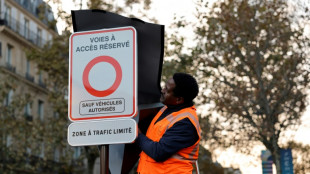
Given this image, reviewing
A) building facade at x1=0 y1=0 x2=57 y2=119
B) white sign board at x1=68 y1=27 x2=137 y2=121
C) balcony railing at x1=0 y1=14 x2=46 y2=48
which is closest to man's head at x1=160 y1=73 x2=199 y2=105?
white sign board at x1=68 y1=27 x2=137 y2=121

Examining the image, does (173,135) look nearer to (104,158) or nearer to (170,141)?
(170,141)

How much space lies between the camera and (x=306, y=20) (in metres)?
20.0

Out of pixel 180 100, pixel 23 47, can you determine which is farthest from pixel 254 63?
pixel 23 47

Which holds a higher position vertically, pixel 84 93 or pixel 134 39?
pixel 134 39

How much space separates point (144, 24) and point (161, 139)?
0.91 meters

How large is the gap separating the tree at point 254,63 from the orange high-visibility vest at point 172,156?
16.1m

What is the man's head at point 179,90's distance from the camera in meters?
4.80

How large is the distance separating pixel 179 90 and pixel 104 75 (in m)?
0.58

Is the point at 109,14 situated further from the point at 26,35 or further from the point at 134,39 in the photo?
the point at 26,35

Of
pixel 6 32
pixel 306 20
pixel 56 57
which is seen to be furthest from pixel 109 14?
pixel 6 32

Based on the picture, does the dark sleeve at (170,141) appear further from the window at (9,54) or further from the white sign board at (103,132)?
the window at (9,54)

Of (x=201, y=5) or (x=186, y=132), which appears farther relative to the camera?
(x=201, y=5)

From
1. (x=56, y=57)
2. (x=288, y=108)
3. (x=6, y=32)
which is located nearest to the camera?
(x=288, y=108)

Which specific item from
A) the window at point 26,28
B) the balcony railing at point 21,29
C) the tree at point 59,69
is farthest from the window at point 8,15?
the tree at point 59,69
